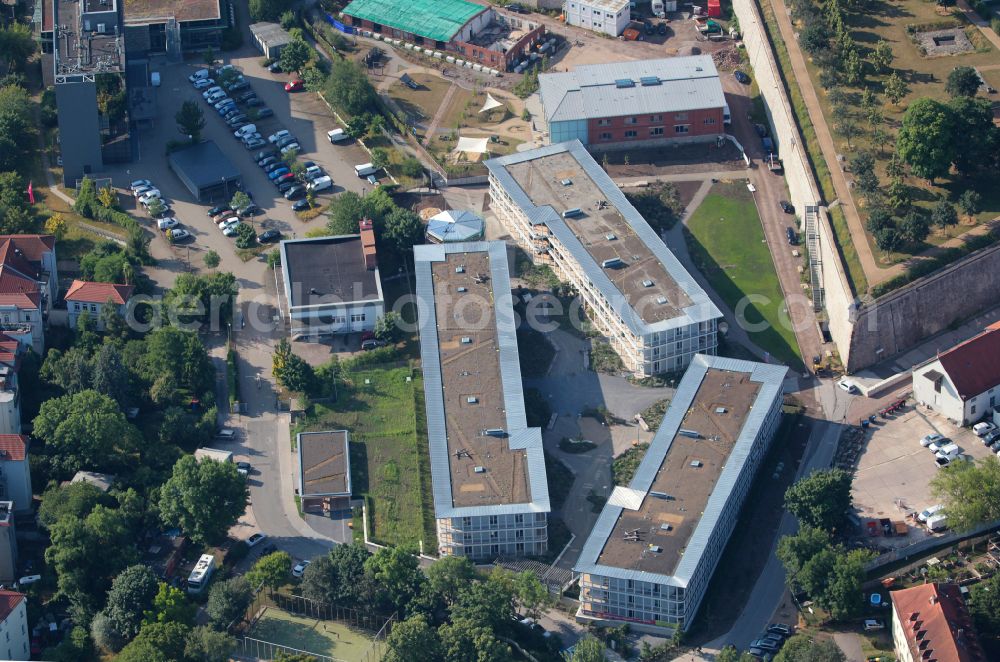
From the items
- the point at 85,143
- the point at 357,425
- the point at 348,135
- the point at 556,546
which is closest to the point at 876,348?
the point at 556,546

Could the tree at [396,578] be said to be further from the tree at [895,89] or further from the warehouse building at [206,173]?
the tree at [895,89]

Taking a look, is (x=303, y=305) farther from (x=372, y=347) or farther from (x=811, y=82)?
(x=811, y=82)

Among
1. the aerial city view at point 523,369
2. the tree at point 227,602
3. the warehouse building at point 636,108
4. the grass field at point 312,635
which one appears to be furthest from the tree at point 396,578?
the warehouse building at point 636,108

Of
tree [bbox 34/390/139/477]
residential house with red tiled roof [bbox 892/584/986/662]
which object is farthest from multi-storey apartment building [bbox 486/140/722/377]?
tree [bbox 34/390/139/477]

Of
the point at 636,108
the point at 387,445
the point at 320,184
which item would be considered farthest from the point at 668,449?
the point at 320,184

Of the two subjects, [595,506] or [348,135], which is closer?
[595,506]

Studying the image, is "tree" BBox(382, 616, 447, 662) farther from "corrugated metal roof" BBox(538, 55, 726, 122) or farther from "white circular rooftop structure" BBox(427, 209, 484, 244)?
"corrugated metal roof" BBox(538, 55, 726, 122)
